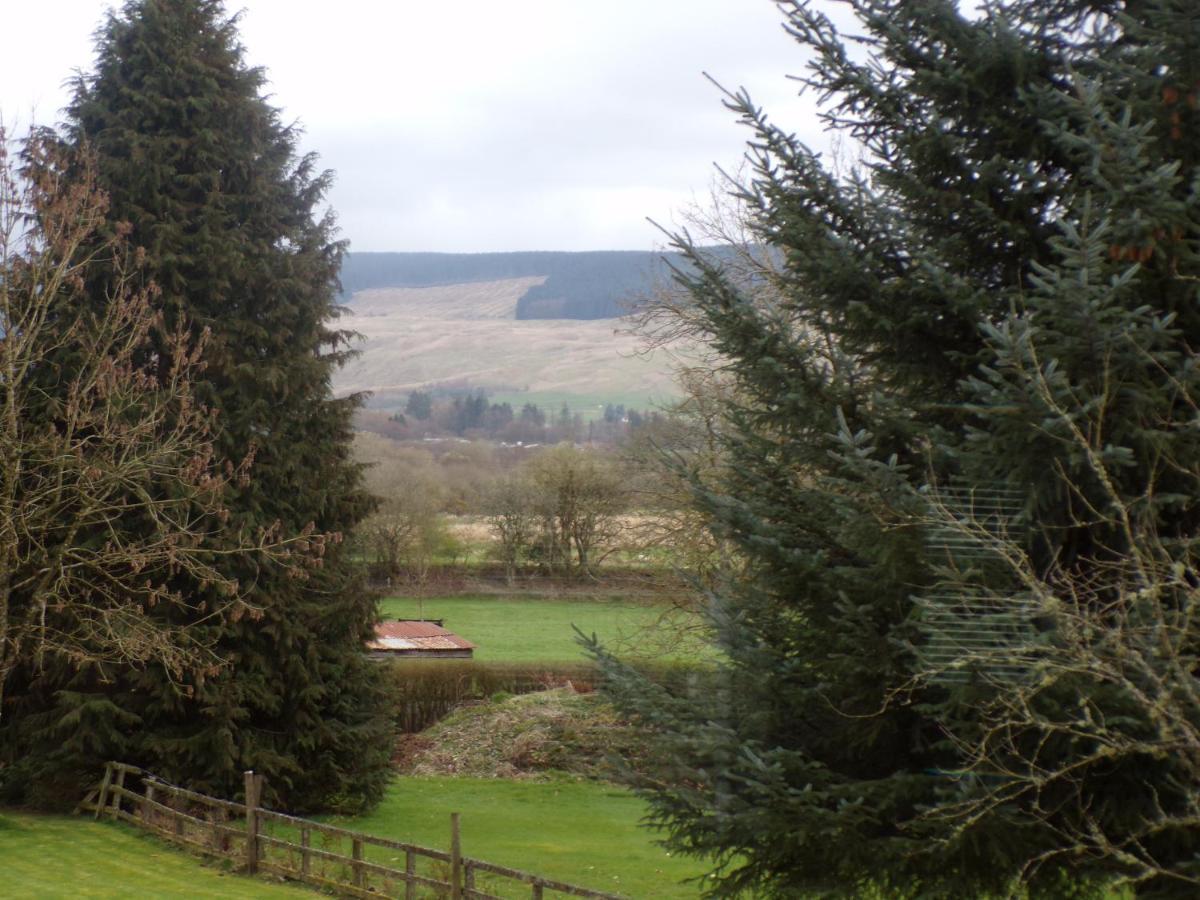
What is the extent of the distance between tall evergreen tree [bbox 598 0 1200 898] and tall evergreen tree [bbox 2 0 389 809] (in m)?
12.0

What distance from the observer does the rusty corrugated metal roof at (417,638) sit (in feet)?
96.8

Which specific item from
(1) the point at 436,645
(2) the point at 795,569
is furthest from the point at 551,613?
(2) the point at 795,569

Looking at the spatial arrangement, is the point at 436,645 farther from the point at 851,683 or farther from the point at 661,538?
the point at 851,683

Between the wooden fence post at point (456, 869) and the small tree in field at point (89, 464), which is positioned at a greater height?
the small tree in field at point (89, 464)

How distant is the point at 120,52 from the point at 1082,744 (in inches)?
708

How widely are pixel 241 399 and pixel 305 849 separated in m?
7.41

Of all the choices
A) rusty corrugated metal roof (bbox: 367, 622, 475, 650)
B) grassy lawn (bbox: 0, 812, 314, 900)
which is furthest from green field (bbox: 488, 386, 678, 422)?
grassy lawn (bbox: 0, 812, 314, 900)

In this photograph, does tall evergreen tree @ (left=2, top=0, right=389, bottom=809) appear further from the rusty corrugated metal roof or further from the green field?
the green field

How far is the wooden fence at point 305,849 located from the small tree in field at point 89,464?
182 cm

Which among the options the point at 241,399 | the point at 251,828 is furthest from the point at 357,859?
the point at 241,399

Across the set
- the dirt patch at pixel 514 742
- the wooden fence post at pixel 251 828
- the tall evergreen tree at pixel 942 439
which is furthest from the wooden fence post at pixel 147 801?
the tall evergreen tree at pixel 942 439

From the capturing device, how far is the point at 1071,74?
18.7 ft

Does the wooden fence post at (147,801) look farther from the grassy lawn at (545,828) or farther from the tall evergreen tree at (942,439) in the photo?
the tall evergreen tree at (942,439)

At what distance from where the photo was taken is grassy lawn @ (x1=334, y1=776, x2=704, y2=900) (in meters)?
15.8
